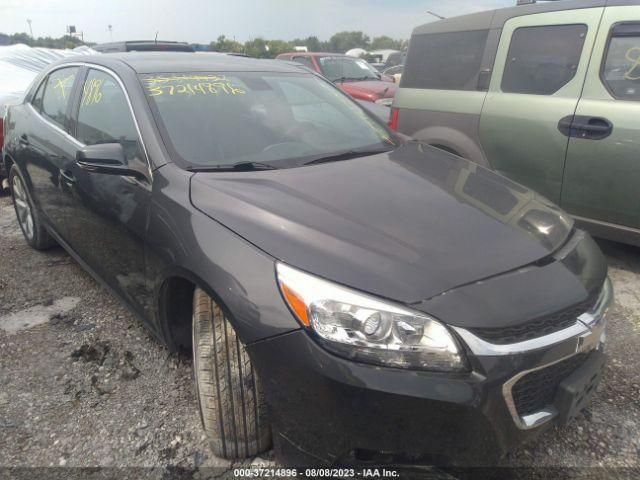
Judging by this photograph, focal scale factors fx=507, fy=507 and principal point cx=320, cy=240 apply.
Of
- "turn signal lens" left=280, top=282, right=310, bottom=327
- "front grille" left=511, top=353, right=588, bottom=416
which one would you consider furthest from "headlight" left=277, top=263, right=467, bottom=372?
"front grille" left=511, top=353, right=588, bottom=416

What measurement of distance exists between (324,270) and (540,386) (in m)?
0.79

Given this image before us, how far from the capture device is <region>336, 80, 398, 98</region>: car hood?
8982 millimetres

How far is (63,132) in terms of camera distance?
3.17m

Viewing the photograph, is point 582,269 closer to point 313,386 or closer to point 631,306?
point 313,386

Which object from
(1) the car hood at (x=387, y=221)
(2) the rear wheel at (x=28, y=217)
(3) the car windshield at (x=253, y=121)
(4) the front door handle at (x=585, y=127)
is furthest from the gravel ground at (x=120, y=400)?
(3) the car windshield at (x=253, y=121)

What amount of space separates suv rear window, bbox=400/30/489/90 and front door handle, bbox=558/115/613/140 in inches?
34.8

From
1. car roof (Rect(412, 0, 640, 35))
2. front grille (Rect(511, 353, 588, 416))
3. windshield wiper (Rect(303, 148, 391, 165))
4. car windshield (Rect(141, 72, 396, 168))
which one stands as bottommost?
front grille (Rect(511, 353, 588, 416))

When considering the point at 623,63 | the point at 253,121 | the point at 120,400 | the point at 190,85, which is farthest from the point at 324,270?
the point at 623,63

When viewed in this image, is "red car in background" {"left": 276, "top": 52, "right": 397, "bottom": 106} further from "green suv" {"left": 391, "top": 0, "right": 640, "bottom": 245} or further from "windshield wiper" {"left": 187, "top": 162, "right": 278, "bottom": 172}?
"windshield wiper" {"left": 187, "top": 162, "right": 278, "bottom": 172}

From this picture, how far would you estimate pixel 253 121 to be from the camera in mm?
2639

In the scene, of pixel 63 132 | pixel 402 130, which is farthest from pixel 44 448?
pixel 402 130

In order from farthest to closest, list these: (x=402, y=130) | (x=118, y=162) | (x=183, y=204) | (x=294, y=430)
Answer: (x=402, y=130) → (x=118, y=162) → (x=183, y=204) → (x=294, y=430)

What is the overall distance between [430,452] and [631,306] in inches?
90.6

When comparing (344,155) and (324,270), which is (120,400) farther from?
(344,155)
